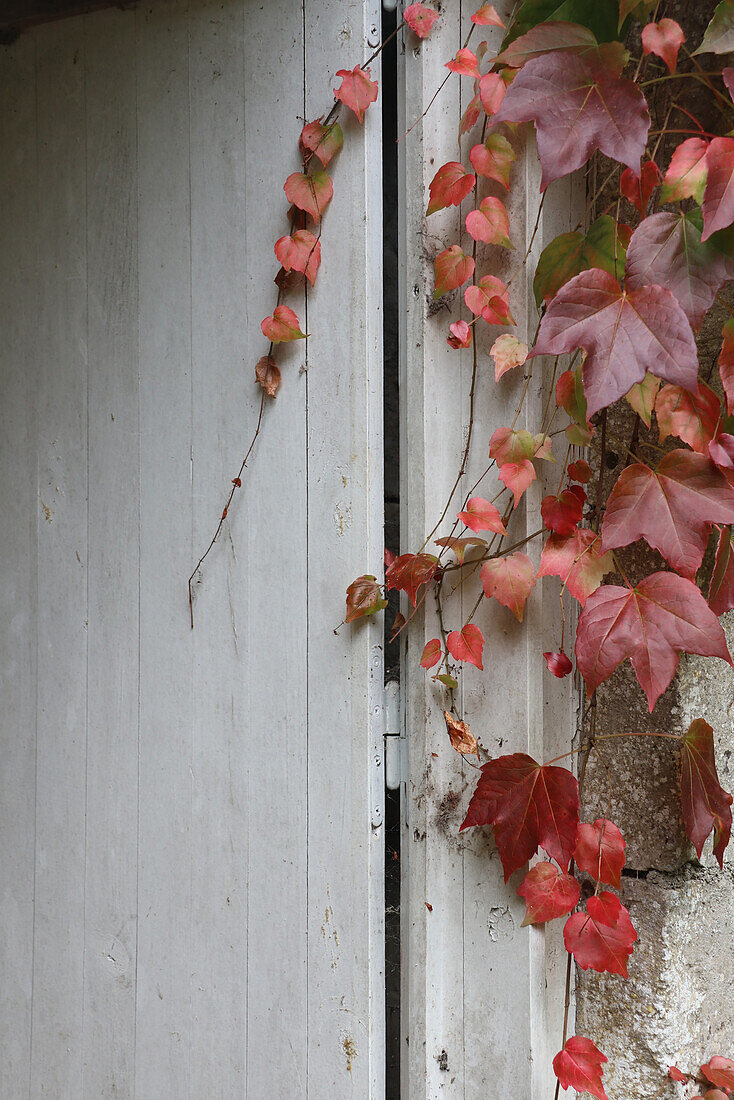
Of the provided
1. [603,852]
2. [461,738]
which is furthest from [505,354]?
[603,852]

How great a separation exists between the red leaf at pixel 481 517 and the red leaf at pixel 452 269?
28cm

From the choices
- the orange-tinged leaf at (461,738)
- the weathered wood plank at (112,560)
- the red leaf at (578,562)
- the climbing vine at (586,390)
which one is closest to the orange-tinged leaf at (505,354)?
the climbing vine at (586,390)

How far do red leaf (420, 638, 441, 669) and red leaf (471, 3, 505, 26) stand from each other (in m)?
0.76

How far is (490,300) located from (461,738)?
0.56 m

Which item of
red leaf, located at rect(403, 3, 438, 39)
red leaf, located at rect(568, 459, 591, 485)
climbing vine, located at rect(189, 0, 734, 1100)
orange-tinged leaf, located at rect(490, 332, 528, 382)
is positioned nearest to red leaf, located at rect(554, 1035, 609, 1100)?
climbing vine, located at rect(189, 0, 734, 1100)

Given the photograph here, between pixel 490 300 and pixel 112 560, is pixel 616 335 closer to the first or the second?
pixel 490 300

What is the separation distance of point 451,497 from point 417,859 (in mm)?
481

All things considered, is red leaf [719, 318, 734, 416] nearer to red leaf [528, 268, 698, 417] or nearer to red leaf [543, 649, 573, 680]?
red leaf [528, 268, 698, 417]

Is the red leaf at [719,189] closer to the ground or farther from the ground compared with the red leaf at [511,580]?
farther from the ground

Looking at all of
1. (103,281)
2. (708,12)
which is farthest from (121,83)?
(708,12)

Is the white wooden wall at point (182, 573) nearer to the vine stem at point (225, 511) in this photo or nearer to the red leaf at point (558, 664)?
the vine stem at point (225, 511)

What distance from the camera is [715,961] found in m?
1.09

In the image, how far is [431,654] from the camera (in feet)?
3.35

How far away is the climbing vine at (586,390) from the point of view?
0.82 metres
